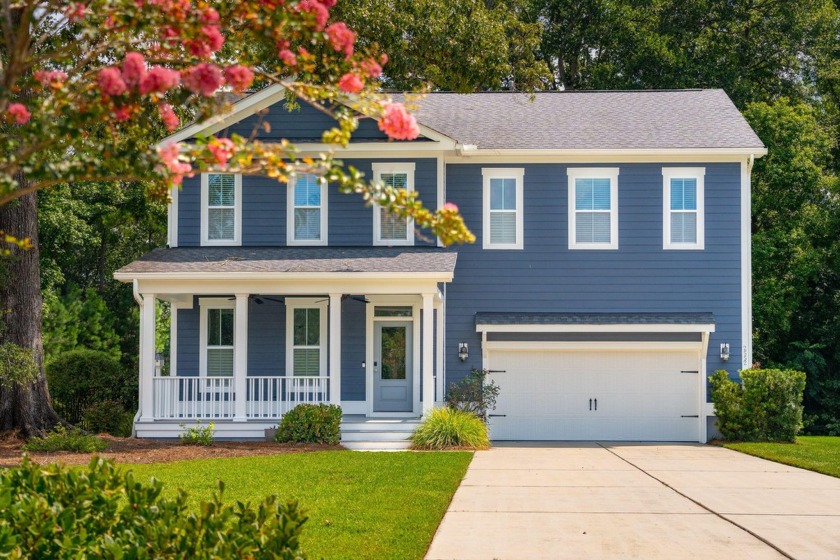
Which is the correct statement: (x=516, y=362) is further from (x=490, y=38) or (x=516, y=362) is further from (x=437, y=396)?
(x=490, y=38)

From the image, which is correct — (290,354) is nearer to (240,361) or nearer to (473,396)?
(240,361)

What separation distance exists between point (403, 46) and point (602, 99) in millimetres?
6512

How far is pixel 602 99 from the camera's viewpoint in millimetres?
24969

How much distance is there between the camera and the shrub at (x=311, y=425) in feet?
62.6

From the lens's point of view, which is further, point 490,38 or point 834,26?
point 834,26

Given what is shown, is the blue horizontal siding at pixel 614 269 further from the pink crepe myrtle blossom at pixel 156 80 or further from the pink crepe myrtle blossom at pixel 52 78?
the pink crepe myrtle blossom at pixel 156 80

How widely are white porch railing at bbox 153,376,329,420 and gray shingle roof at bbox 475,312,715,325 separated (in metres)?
3.71

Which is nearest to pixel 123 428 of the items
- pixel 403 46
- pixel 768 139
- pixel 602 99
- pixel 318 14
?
pixel 403 46

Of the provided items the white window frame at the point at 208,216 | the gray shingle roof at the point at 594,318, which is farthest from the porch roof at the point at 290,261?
the gray shingle roof at the point at 594,318

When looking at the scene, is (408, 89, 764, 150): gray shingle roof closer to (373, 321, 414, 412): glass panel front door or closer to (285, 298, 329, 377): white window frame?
(373, 321, 414, 412): glass panel front door

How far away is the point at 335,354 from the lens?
65.2ft

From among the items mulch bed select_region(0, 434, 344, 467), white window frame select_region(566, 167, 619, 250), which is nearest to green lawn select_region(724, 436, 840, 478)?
white window frame select_region(566, 167, 619, 250)

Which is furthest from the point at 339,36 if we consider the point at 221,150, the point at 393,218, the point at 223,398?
the point at 393,218

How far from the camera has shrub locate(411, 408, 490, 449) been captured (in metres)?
18.9
